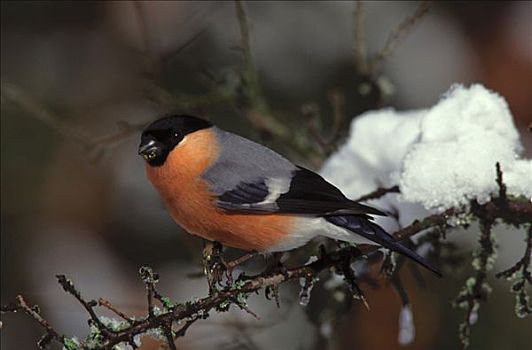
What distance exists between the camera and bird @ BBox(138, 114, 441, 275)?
1684 millimetres

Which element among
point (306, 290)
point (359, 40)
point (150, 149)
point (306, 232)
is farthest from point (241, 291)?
point (359, 40)

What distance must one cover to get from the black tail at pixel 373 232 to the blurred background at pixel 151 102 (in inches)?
41.8

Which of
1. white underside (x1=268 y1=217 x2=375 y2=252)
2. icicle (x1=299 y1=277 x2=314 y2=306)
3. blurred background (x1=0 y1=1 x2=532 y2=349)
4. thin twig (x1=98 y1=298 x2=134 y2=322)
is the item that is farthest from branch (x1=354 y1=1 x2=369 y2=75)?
thin twig (x1=98 y1=298 x2=134 y2=322)

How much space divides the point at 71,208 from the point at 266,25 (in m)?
1.10

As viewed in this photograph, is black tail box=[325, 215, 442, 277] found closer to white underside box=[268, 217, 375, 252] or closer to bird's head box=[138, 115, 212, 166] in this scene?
white underside box=[268, 217, 375, 252]

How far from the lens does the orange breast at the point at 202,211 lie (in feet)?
5.62

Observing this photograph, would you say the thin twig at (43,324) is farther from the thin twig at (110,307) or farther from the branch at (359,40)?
the branch at (359,40)

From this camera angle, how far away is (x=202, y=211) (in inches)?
67.7

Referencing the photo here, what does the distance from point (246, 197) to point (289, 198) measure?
0.27 feet

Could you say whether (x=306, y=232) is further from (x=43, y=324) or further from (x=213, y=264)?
(x=43, y=324)

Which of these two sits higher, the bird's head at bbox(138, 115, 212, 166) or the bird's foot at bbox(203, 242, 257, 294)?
the bird's head at bbox(138, 115, 212, 166)

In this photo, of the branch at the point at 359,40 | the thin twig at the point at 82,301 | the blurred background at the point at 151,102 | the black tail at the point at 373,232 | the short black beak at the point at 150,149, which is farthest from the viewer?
the blurred background at the point at 151,102

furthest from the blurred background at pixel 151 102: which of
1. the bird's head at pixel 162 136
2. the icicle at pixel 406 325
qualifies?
the bird's head at pixel 162 136

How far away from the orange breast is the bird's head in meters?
0.02
